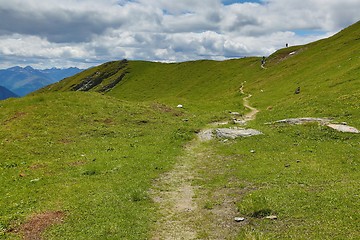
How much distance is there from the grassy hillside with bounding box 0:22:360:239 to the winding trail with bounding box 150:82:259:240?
Answer: 26 centimetres

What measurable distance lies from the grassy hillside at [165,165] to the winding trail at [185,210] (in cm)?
26

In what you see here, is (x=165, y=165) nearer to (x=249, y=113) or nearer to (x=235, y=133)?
(x=235, y=133)

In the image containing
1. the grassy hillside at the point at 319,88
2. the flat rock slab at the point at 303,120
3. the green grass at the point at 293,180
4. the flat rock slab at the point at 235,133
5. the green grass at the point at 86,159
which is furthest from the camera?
the grassy hillside at the point at 319,88

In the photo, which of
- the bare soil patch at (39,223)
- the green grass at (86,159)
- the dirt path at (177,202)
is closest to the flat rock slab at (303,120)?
the green grass at (86,159)

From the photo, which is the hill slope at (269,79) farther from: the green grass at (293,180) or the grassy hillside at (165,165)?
the green grass at (293,180)

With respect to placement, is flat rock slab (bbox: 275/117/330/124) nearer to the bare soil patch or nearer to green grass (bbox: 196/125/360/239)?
green grass (bbox: 196/125/360/239)

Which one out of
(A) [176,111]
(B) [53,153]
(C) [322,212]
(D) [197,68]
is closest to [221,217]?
(C) [322,212]

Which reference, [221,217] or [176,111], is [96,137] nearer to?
[176,111]

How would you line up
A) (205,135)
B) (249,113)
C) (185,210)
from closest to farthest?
(185,210), (205,135), (249,113)

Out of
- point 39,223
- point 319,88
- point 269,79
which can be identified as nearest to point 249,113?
point 319,88

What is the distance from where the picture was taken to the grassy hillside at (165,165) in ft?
53.9

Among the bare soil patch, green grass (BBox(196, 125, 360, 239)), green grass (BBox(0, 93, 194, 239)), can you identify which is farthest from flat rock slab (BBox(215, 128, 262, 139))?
the bare soil patch

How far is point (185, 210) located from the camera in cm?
1864

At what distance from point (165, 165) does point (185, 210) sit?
905 centimetres
